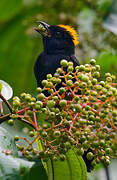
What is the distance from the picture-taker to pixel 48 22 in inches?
140

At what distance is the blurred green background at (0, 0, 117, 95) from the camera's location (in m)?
3.41

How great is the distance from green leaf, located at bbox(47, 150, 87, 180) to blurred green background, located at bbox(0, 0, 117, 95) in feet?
4.31

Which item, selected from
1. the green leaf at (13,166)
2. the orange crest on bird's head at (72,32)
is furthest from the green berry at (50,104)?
the orange crest on bird's head at (72,32)

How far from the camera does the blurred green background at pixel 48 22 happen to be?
11.2 ft

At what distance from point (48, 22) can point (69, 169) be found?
1.97 meters

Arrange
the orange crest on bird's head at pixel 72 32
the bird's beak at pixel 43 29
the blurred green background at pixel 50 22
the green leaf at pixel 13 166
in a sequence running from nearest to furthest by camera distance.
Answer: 1. the green leaf at pixel 13 166
2. the bird's beak at pixel 43 29
3. the orange crest on bird's head at pixel 72 32
4. the blurred green background at pixel 50 22

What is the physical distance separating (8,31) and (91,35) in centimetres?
143

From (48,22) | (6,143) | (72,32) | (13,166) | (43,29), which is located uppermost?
(48,22)

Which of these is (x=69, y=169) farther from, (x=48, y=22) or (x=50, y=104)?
(x=48, y=22)

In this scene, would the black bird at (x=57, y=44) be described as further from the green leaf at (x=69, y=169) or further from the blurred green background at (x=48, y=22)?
the green leaf at (x=69, y=169)

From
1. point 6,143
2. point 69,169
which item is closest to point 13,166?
point 6,143

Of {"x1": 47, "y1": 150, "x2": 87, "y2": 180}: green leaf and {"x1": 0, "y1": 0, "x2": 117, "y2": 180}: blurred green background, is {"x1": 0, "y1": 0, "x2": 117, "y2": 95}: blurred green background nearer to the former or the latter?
{"x1": 0, "y1": 0, "x2": 117, "y2": 180}: blurred green background

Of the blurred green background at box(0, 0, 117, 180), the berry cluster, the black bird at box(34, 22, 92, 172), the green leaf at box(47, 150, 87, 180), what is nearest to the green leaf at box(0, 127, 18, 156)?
the berry cluster

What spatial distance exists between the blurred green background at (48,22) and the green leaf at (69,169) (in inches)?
51.7
